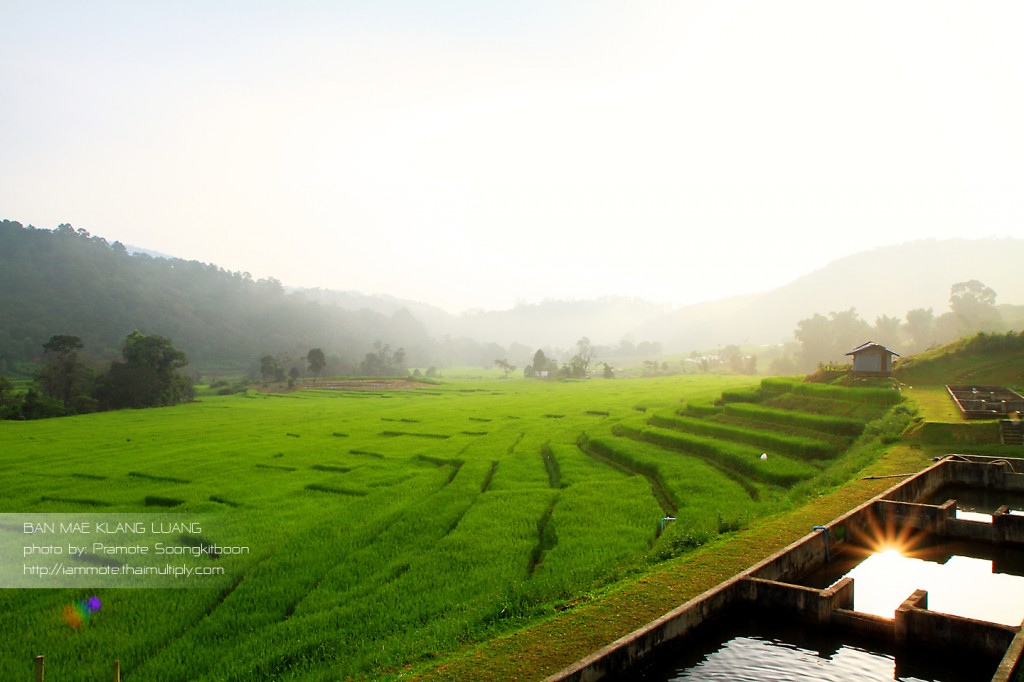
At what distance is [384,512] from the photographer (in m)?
15.3

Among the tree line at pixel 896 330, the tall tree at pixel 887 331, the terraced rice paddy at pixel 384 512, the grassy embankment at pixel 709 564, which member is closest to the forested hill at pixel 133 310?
the terraced rice paddy at pixel 384 512

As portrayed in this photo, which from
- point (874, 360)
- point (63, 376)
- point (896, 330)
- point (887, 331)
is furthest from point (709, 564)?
point (896, 330)

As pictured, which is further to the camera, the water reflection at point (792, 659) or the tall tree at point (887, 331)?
the tall tree at point (887, 331)

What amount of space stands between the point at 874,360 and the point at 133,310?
101 m

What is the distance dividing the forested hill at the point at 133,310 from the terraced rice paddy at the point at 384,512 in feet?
192

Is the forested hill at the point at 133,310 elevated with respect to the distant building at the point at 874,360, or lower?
elevated

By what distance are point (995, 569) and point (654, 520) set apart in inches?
271

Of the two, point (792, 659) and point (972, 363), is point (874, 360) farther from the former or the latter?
point (792, 659)

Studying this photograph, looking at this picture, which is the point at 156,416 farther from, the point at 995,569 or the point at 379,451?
the point at 995,569

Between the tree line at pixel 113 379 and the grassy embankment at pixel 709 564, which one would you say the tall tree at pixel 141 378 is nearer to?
the tree line at pixel 113 379

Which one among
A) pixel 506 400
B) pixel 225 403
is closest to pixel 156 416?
pixel 225 403

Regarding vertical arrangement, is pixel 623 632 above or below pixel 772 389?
below

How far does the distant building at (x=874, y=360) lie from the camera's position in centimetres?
A: 3066

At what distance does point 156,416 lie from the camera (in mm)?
42500
